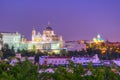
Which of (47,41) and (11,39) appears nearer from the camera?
(11,39)

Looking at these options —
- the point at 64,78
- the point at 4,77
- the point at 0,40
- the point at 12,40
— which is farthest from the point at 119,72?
the point at 12,40

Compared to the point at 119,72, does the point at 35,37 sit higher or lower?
higher

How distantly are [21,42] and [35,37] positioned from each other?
28.5ft

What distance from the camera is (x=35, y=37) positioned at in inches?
4281

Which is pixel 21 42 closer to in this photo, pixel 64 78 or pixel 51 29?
pixel 51 29

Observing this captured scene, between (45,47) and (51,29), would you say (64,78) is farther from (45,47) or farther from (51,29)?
(51,29)

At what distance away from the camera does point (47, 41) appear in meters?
106

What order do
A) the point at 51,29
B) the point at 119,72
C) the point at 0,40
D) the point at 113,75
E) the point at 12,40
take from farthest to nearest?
1. the point at 51,29
2. the point at 12,40
3. the point at 0,40
4. the point at 119,72
5. the point at 113,75

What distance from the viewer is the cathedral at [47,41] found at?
329 ft

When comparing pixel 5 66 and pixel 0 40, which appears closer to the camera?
pixel 5 66

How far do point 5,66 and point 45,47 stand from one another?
86.3 metres

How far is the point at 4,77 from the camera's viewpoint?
40.0 ft

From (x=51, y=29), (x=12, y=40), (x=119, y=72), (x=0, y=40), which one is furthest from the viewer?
(x=51, y=29)

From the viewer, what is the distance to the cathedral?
100250 mm
